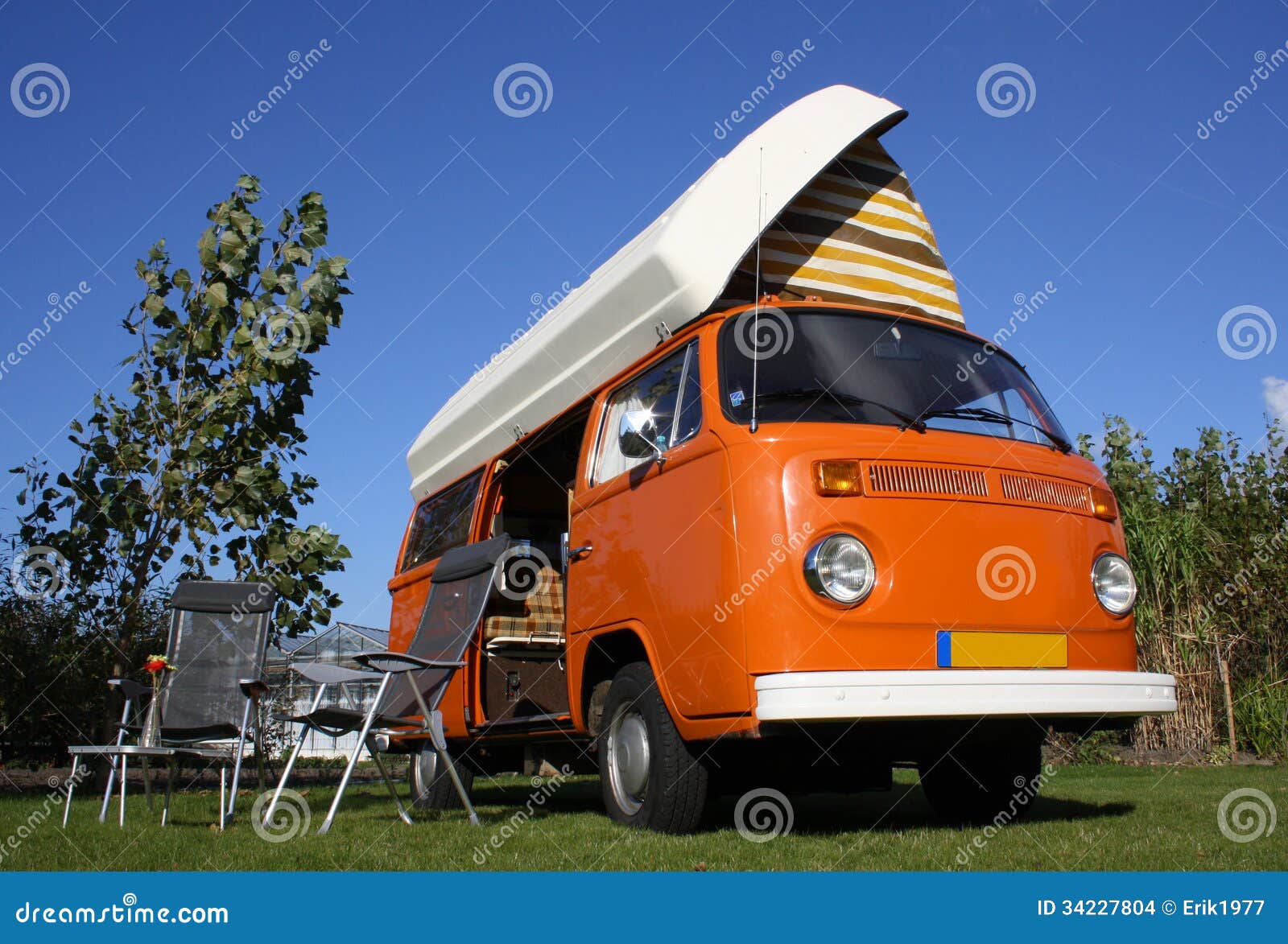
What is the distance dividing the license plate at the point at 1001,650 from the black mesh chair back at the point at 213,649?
4.93m

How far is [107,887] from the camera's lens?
341cm

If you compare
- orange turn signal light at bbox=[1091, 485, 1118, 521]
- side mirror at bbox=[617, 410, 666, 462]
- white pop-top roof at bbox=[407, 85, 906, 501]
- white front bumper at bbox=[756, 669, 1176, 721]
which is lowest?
white front bumper at bbox=[756, 669, 1176, 721]

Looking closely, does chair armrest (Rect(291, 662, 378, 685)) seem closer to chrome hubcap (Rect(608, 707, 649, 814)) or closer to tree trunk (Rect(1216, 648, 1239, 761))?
chrome hubcap (Rect(608, 707, 649, 814))

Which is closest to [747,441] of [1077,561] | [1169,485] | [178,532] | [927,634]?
[927,634]

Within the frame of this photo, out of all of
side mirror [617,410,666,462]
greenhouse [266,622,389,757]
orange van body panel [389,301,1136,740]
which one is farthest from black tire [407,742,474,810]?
greenhouse [266,622,389,757]

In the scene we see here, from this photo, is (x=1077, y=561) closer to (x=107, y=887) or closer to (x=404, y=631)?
(x=107, y=887)

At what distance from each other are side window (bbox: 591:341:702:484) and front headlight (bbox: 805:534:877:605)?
36.2 inches

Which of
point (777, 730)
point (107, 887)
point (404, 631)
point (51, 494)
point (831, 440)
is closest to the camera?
point (107, 887)

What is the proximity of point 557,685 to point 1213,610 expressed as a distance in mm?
6963

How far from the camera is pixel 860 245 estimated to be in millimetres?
5602

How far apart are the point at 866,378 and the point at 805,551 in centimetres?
105

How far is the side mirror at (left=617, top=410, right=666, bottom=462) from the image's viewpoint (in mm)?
4910

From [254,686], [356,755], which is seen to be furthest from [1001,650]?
[254,686]

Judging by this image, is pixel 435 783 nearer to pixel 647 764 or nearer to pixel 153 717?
pixel 153 717
